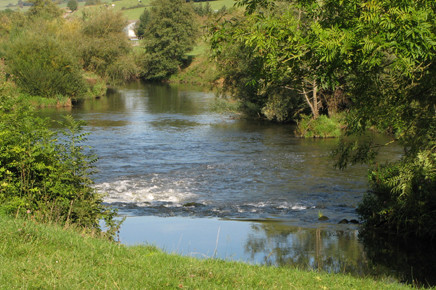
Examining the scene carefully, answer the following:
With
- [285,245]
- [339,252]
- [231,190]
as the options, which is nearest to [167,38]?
[231,190]

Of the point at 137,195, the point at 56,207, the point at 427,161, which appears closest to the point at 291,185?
the point at 137,195

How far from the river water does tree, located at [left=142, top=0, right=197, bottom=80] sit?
37663 millimetres

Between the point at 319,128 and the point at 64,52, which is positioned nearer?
the point at 319,128

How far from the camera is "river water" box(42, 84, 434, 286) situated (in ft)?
42.1

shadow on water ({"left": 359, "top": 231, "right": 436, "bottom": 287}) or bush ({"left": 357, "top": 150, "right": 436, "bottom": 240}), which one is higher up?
bush ({"left": 357, "top": 150, "right": 436, "bottom": 240})

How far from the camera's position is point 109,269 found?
22.5 ft

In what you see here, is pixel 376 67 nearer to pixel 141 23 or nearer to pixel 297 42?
pixel 297 42

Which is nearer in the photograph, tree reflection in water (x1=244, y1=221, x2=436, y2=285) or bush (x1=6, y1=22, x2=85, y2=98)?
tree reflection in water (x1=244, y1=221, x2=436, y2=285)

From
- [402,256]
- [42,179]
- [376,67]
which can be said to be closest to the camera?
[42,179]

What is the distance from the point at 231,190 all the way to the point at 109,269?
12.9m

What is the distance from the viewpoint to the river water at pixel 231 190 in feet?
42.1

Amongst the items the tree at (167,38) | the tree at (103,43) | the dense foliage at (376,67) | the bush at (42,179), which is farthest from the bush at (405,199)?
the tree at (167,38)

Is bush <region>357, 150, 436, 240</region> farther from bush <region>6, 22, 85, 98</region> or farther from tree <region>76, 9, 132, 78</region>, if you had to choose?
tree <region>76, 9, 132, 78</region>

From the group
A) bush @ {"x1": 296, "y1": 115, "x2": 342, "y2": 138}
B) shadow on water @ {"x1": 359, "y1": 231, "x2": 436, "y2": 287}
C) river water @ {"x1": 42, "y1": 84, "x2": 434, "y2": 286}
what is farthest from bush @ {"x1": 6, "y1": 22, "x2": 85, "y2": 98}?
shadow on water @ {"x1": 359, "y1": 231, "x2": 436, "y2": 287}
